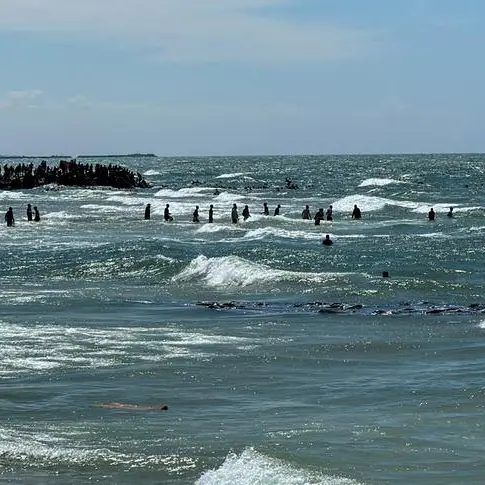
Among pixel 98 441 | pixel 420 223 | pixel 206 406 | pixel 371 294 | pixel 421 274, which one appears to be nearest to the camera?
pixel 98 441

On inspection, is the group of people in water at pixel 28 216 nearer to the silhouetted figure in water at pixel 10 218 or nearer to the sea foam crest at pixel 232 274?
the silhouetted figure in water at pixel 10 218

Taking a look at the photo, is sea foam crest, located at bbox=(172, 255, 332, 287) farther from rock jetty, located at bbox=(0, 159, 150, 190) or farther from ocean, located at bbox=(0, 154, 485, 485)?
rock jetty, located at bbox=(0, 159, 150, 190)

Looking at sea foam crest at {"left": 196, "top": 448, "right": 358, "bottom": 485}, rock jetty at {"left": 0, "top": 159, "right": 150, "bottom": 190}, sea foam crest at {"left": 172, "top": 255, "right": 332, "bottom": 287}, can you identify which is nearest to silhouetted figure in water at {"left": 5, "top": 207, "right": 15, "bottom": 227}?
sea foam crest at {"left": 172, "top": 255, "right": 332, "bottom": 287}

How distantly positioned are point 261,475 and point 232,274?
22.1 metres

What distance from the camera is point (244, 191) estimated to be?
10169 cm

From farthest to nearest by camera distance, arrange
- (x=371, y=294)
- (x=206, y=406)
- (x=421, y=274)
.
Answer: (x=421, y=274) < (x=371, y=294) < (x=206, y=406)

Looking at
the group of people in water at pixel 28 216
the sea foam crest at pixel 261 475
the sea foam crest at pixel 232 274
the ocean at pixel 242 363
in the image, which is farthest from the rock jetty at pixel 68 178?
the sea foam crest at pixel 261 475

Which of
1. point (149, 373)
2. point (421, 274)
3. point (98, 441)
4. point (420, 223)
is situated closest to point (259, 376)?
point (149, 373)

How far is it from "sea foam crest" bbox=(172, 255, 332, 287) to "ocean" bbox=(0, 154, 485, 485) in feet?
0.30

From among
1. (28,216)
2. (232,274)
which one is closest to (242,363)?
(232,274)

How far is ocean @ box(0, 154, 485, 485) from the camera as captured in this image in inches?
519

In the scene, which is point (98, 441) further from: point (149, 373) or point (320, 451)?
point (149, 373)

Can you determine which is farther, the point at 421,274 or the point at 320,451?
the point at 421,274

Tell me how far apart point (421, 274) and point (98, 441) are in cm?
2194
